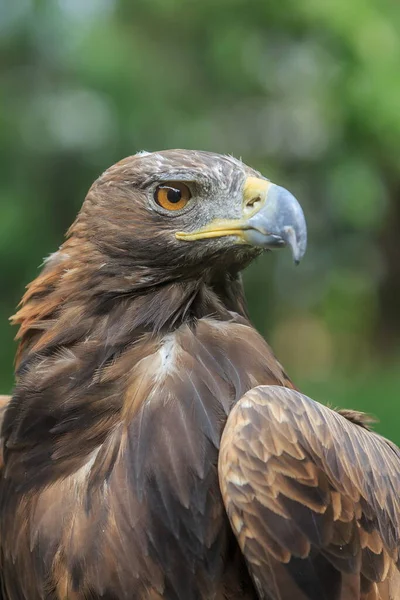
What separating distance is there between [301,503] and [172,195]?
3.88 feet

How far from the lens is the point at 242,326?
10.7 feet

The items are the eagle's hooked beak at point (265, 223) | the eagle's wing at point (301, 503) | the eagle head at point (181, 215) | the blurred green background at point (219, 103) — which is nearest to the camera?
the eagle's wing at point (301, 503)

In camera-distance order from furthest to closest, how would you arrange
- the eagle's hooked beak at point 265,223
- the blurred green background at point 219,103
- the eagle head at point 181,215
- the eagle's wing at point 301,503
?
1. the blurred green background at point 219,103
2. the eagle head at point 181,215
3. the eagle's hooked beak at point 265,223
4. the eagle's wing at point 301,503

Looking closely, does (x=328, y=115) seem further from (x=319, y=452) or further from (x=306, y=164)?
(x=319, y=452)

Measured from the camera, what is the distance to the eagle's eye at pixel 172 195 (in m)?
3.19

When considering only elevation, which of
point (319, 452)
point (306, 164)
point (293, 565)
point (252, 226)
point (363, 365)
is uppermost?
point (306, 164)

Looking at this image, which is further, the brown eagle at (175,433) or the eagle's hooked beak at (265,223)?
the eagle's hooked beak at (265,223)

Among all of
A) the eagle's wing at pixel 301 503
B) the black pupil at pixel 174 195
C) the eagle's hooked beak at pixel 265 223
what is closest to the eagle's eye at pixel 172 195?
the black pupil at pixel 174 195

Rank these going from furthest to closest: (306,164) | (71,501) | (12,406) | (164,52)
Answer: (306,164), (164,52), (12,406), (71,501)

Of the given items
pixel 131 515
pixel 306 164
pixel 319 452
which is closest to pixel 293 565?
pixel 319 452

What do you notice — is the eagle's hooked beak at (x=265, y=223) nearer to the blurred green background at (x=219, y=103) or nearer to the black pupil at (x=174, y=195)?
the black pupil at (x=174, y=195)

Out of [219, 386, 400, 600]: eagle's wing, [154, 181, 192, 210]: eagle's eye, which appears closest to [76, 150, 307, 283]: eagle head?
[154, 181, 192, 210]: eagle's eye

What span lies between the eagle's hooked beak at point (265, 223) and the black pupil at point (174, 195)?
0.14m

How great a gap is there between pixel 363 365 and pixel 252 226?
1305 cm
